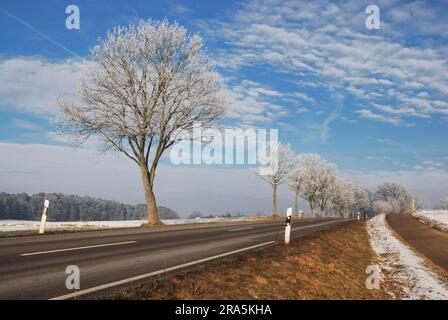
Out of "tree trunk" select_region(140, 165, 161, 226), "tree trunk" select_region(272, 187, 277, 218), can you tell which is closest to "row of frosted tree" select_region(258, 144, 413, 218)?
"tree trunk" select_region(272, 187, 277, 218)

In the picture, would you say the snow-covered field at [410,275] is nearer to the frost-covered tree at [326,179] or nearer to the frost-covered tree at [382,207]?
the frost-covered tree at [326,179]

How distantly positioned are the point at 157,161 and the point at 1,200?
83909 mm

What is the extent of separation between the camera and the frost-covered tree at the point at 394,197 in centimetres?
11569

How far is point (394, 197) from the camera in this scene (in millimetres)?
120938

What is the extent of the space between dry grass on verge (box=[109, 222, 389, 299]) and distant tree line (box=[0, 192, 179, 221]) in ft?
248

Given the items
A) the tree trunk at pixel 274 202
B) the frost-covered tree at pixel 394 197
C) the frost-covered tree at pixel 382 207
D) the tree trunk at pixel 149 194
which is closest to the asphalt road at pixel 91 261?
the tree trunk at pixel 149 194

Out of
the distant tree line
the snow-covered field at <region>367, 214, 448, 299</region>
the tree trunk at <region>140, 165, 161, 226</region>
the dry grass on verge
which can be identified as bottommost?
the distant tree line

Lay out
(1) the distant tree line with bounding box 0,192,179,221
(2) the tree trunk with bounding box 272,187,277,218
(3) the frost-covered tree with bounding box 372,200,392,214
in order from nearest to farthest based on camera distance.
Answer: (2) the tree trunk with bounding box 272,187,277,218, (1) the distant tree line with bounding box 0,192,179,221, (3) the frost-covered tree with bounding box 372,200,392,214

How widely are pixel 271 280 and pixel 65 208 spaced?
116 meters

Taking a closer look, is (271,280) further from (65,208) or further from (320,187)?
(65,208)

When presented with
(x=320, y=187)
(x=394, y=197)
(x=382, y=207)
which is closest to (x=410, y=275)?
(x=320, y=187)

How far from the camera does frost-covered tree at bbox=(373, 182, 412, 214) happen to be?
11569 cm

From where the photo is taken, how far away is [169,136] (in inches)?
912

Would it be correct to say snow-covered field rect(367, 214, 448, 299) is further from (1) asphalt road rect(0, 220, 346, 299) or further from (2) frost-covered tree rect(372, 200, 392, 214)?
(2) frost-covered tree rect(372, 200, 392, 214)
